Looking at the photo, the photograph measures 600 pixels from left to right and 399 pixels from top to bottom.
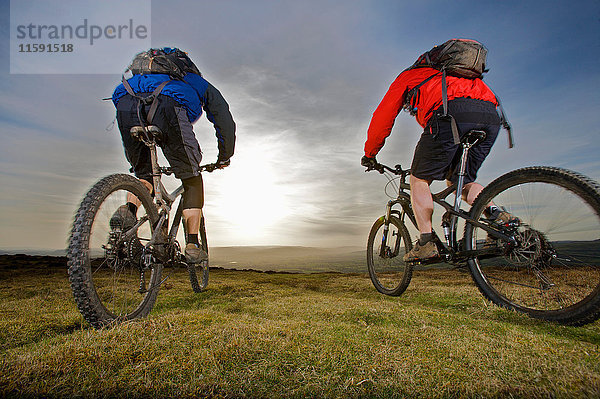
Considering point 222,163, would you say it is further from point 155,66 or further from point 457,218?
point 457,218

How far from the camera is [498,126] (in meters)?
3.67

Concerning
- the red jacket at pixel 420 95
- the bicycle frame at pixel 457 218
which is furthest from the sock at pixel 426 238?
the red jacket at pixel 420 95

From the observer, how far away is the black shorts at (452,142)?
3.52 meters

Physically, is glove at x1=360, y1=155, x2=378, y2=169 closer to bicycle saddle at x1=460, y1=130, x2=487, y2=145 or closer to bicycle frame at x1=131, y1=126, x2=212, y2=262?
bicycle saddle at x1=460, y1=130, x2=487, y2=145

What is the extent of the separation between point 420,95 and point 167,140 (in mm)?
3213

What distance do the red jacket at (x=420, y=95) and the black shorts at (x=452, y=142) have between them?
0.36 ft

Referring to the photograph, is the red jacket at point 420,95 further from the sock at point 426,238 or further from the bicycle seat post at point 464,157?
the sock at point 426,238

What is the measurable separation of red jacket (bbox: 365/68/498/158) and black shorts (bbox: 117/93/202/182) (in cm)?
254

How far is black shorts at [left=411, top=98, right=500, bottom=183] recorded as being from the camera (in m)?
3.52

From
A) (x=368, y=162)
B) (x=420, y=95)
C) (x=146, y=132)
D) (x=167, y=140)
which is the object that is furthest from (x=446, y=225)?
(x=146, y=132)

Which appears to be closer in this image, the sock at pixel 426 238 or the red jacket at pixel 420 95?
the red jacket at pixel 420 95

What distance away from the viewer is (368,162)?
5199 millimetres

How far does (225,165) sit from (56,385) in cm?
344

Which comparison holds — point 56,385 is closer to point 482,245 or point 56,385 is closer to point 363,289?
point 482,245
